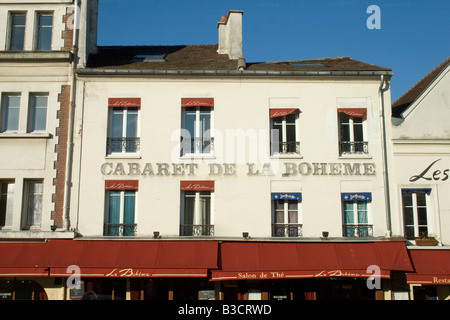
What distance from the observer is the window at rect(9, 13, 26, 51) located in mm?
16531

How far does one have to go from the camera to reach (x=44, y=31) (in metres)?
16.7

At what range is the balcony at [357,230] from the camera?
1562 centimetres

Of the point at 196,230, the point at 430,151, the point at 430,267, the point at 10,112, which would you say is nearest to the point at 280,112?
the point at 196,230

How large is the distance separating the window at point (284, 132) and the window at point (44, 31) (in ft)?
26.4

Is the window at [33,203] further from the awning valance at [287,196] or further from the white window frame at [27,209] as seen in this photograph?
the awning valance at [287,196]

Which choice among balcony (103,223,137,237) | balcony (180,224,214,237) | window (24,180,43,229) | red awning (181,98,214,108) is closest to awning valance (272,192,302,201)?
balcony (180,224,214,237)

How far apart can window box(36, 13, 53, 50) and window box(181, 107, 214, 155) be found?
5294 mm

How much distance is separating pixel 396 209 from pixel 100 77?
10.7 metres

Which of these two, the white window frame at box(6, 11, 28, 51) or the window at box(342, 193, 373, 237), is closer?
the window at box(342, 193, 373, 237)

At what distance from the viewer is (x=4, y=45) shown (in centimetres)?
1630

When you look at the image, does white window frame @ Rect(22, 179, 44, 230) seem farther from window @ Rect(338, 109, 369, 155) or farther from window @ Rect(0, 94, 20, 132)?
window @ Rect(338, 109, 369, 155)

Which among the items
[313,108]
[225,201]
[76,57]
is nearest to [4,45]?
[76,57]

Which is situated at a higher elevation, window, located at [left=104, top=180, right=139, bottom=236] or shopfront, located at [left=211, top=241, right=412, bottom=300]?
window, located at [left=104, top=180, right=139, bottom=236]
